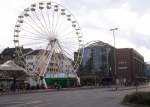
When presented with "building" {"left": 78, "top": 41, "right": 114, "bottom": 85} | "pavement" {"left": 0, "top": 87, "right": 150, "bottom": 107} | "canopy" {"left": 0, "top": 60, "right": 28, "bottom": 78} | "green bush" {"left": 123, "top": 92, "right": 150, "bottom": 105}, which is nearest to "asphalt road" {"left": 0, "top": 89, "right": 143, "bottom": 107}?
"pavement" {"left": 0, "top": 87, "right": 150, "bottom": 107}

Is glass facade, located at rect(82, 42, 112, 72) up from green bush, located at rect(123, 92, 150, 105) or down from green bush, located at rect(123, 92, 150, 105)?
up

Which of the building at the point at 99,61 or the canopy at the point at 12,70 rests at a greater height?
the building at the point at 99,61

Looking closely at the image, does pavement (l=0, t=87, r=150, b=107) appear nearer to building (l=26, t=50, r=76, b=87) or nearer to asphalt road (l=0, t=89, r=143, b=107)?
asphalt road (l=0, t=89, r=143, b=107)

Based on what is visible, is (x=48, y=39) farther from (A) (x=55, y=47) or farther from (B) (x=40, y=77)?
(B) (x=40, y=77)

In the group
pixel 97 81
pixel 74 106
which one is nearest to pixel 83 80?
pixel 97 81

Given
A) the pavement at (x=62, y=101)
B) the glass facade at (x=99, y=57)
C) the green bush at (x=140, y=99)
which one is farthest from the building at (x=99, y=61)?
→ the green bush at (x=140, y=99)

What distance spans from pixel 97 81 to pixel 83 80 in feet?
22.6

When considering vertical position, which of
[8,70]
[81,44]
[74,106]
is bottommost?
[74,106]

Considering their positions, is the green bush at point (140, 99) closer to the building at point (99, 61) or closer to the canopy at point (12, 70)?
the canopy at point (12, 70)

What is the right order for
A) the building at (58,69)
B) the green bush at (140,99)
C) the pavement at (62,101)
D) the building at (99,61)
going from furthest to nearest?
the building at (99,61) < the building at (58,69) < the pavement at (62,101) < the green bush at (140,99)

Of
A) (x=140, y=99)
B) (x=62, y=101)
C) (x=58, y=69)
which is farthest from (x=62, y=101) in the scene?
(x=58, y=69)

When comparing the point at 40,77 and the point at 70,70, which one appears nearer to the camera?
the point at 40,77

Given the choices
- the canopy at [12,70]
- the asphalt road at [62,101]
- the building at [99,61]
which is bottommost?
the asphalt road at [62,101]

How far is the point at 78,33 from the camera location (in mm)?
93562
